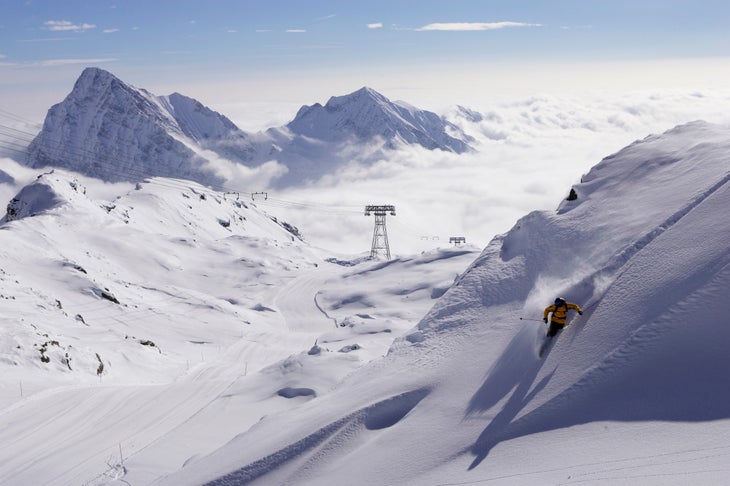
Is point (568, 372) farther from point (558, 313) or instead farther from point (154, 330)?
point (154, 330)

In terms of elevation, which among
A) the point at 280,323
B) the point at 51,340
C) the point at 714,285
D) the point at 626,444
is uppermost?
the point at 714,285

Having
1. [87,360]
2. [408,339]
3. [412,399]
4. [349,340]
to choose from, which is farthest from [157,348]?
[412,399]

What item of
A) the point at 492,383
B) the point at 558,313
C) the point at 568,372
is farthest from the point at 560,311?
the point at 492,383

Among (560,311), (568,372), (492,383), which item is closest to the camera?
(568,372)

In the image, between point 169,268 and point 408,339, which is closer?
point 408,339

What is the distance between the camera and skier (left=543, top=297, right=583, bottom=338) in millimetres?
12656

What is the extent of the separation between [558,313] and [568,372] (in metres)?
1.56

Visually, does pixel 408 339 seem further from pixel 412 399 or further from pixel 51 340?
pixel 51 340

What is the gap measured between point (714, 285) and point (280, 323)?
4629 cm

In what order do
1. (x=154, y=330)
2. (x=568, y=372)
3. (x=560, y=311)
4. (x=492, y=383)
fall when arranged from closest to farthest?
(x=568, y=372)
(x=560, y=311)
(x=492, y=383)
(x=154, y=330)

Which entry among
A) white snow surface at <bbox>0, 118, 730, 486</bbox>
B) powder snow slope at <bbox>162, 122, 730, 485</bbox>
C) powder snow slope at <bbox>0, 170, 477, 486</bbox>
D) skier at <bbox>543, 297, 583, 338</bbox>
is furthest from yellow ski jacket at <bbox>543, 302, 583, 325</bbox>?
powder snow slope at <bbox>0, 170, 477, 486</bbox>

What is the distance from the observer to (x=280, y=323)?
54438mm

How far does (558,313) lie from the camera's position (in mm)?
12750

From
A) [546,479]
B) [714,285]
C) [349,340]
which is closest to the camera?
[546,479]
